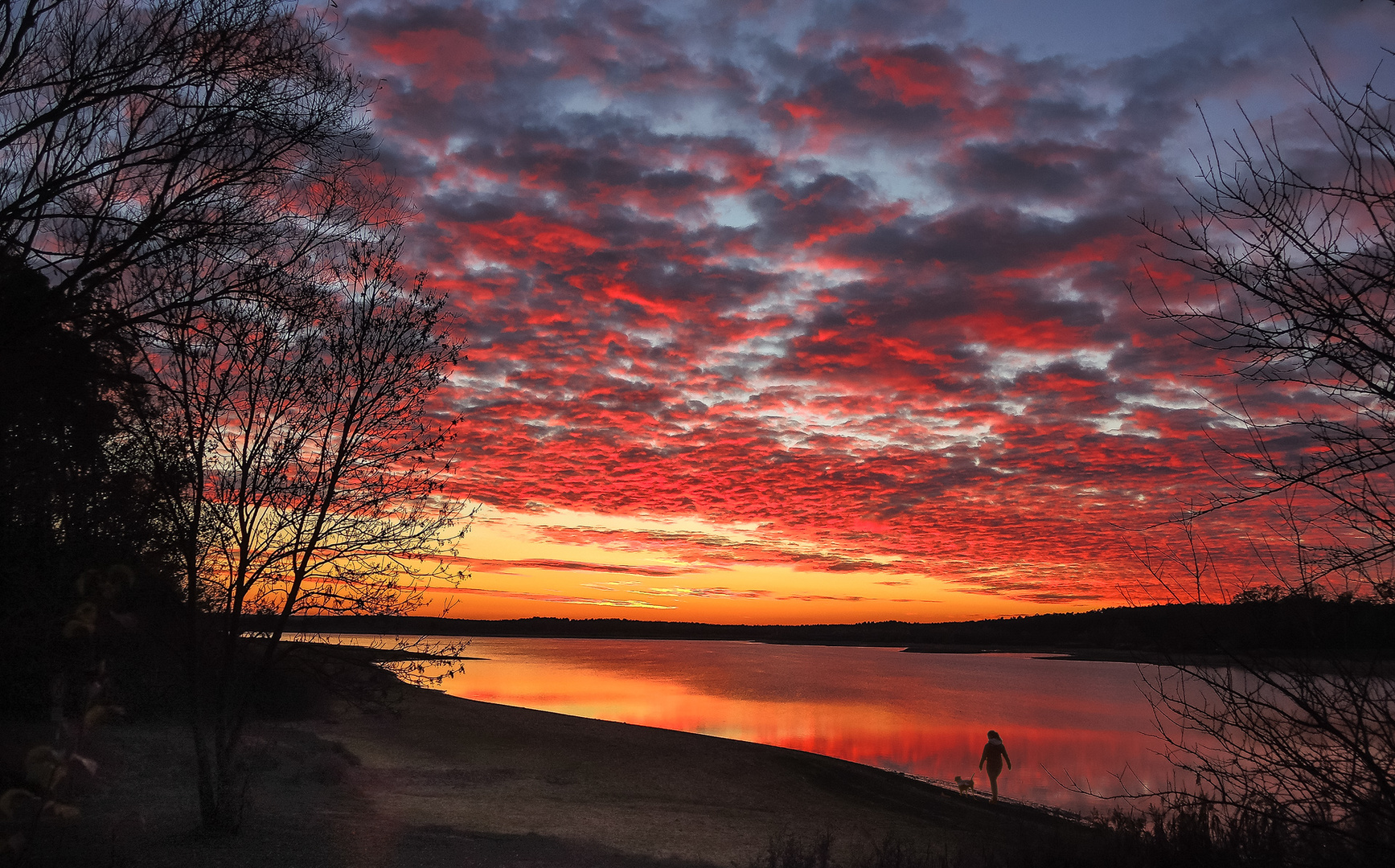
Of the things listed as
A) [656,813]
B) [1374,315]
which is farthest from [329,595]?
[1374,315]

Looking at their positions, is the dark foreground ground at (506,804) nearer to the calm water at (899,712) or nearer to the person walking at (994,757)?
the person walking at (994,757)

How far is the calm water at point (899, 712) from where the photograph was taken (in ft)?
109

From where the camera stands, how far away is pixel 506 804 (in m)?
17.5

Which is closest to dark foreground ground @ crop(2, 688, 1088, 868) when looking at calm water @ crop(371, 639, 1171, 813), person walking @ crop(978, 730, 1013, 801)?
person walking @ crop(978, 730, 1013, 801)

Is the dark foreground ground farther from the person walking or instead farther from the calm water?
the calm water

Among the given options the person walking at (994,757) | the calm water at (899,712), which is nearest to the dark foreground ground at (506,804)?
the person walking at (994,757)

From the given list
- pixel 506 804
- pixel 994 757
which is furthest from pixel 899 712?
pixel 506 804

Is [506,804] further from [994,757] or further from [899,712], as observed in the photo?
[899,712]

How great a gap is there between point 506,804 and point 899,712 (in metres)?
43.8

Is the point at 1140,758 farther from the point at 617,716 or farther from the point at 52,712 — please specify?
the point at 52,712

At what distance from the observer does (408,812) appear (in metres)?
15.6

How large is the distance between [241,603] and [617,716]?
35.5m

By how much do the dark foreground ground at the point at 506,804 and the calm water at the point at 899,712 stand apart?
17.6ft

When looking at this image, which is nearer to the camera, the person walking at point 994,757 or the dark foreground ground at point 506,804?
the dark foreground ground at point 506,804
